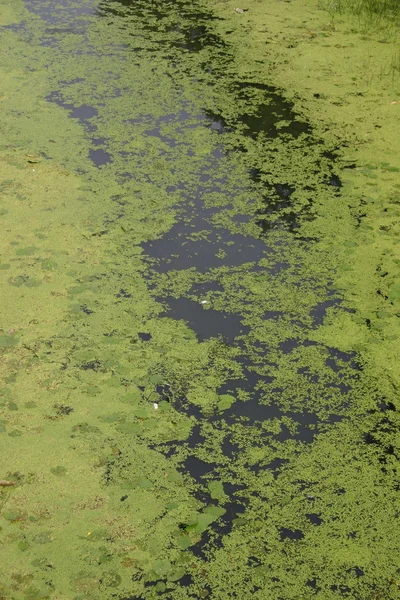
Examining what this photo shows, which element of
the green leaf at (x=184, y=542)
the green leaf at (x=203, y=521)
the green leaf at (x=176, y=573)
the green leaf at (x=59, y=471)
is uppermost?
the green leaf at (x=203, y=521)

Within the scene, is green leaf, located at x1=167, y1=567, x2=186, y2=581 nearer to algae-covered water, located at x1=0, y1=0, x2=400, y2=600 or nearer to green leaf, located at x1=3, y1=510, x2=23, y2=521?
algae-covered water, located at x1=0, y1=0, x2=400, y2=600

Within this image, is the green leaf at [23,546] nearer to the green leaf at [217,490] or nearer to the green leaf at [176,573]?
the green leaf at [176,573]

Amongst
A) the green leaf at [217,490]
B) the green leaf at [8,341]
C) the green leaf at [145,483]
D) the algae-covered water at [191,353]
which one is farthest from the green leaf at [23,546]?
the green leaf at [8,341]

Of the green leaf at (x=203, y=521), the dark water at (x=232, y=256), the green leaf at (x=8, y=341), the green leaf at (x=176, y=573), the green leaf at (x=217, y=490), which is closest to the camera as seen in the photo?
the green leaf at (x=176, y=573)

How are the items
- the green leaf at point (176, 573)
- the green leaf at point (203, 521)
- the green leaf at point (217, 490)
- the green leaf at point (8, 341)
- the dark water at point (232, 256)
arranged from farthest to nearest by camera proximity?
the green leaf at point (8, 341)
the dark water at point (232, 256)
the green leaf at point (217, 490)
the green leaf at point (203, 521)
the green leaf at point (176, 573)

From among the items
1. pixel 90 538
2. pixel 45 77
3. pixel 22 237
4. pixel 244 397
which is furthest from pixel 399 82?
pixel 90 538

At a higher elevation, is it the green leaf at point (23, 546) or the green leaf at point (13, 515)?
the green leaf at point (23, 546)

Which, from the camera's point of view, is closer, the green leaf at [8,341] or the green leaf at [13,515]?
the green leaf at [13,515]

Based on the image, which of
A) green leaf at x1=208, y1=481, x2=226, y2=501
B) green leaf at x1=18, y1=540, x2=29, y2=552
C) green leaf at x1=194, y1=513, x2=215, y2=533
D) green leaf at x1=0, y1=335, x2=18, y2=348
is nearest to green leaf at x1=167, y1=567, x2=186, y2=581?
green leaf at x1=194, y1=513, x2=215, y2=533

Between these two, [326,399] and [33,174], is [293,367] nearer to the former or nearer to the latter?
[326,399]
